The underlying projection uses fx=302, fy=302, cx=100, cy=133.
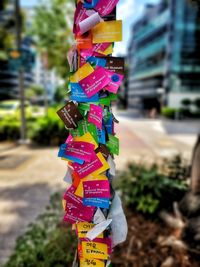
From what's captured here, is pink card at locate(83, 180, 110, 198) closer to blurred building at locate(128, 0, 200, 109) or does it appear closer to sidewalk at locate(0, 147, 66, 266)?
sidewalk at locate(0, 147, 66, 266)

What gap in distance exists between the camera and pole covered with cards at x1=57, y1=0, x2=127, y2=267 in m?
1.52

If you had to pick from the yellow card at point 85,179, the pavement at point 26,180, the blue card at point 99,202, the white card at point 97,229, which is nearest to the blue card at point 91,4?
the yellow card at point 85,179

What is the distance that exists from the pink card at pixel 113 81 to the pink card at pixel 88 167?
0.35m

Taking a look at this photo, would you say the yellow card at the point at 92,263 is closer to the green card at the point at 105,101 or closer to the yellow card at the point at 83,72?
the green card at the point at 105,101

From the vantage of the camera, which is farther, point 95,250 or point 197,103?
point 197,103

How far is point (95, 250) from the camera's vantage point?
1.65 meters

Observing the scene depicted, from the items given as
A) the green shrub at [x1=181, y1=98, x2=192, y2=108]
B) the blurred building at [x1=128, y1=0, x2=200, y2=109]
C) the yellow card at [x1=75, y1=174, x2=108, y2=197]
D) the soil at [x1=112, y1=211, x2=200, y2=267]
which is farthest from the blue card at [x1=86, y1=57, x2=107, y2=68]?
the blurred building at [x1=128, y1=0, x2=200, y2=109]

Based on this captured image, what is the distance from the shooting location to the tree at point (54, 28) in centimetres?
2186

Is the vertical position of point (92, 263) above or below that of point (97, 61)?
below

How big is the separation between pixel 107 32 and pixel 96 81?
0.83 feet

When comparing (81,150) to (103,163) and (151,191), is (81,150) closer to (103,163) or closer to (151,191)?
(103,163)

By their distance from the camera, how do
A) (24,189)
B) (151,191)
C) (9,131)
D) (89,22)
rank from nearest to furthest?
(89,22) → (151,191) → (24,189) → (9,131)

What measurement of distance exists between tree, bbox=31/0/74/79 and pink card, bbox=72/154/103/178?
2078 cm

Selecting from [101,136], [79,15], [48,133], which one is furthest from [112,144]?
[48,133]
